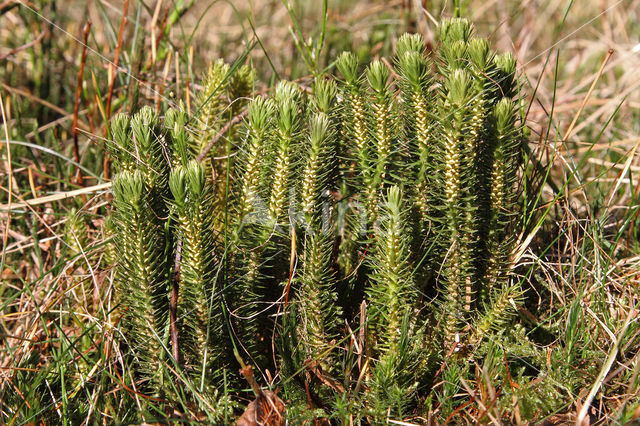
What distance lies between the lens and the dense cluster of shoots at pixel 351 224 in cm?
170

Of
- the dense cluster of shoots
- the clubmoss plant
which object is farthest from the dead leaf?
the clubmoss plant

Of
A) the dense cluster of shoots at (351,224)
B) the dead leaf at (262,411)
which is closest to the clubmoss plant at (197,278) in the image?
the dense cluster of shoots at (351,224)

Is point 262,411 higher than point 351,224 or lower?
lower

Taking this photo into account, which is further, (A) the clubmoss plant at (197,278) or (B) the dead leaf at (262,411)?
(B) the dead leaf at (262,411)

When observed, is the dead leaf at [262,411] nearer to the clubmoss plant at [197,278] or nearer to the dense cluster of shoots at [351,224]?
the dense cluster of shoots at [351,224]

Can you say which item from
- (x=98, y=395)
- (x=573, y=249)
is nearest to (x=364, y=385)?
(x=98, y=395)

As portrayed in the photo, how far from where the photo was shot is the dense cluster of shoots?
1.70 metres

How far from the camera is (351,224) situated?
196 centimetres

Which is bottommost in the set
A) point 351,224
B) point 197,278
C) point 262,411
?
point 262,411

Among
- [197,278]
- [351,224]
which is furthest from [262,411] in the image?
[351,224]

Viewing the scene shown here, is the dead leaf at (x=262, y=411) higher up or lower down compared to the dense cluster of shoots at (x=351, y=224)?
lower down

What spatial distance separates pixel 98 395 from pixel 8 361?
0.47 m

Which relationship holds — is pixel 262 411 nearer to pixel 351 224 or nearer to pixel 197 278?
pixel 197 278

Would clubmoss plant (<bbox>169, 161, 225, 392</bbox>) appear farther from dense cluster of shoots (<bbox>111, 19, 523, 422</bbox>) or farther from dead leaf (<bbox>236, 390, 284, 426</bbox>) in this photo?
dead leaf (<bbox>236, 390, 284, 426</bbox>)
